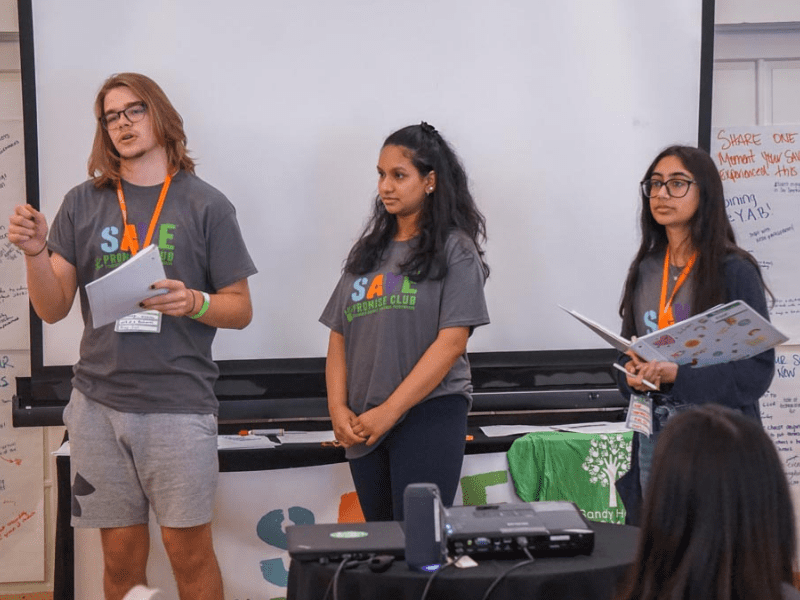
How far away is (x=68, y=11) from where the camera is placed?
10.0 feet

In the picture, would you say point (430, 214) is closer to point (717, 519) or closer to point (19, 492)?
point (717, 519)

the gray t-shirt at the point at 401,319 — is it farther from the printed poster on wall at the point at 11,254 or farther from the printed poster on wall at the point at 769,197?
the printed poster on wall at the point at 769,197

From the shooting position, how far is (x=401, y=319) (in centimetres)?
243

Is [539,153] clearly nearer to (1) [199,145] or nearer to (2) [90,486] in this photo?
(1) [199,145]

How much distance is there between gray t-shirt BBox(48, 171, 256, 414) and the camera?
2320 mm

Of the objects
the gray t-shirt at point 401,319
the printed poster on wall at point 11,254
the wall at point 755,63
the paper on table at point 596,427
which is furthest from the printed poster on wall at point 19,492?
the wall at point 755,63

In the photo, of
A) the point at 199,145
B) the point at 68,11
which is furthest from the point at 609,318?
the point at 68,11

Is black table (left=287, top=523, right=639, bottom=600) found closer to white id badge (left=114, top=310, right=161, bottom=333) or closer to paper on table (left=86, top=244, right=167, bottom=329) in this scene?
paper on table (left=86, top=244, right=167, bottom=329)

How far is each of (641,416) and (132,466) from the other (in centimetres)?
128

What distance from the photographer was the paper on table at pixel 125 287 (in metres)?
2.09

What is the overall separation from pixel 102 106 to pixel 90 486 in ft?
3.28

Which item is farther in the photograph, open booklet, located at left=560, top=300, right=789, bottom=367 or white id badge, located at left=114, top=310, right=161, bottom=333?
white id badge, located at left=114, top=310, right=161, bottom=333

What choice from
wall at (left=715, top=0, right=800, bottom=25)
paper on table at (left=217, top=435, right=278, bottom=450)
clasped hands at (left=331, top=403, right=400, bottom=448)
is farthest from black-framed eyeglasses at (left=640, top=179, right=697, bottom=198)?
wall at (left=715, top=0, right=800, bottom=25)

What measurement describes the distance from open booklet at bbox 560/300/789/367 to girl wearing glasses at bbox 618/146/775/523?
0.04 metres
